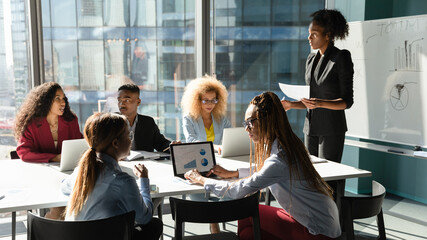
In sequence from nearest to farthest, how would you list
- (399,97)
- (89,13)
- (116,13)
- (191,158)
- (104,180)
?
(104,180) < (191,158) < (399,97) < (89,13) < (116,13)

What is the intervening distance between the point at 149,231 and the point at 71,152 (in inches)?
34.4

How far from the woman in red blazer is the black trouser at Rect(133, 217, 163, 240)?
109 cm

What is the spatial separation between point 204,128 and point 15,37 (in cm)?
195

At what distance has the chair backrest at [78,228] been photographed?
1696mm

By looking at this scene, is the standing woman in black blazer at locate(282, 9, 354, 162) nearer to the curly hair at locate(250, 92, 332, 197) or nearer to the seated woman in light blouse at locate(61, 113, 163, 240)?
the curly hair at locate(250, 92, 332, 197)

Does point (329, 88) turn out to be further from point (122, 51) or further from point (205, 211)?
point (122, 51)

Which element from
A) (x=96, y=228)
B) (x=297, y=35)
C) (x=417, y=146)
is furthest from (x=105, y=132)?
(x=297, y=35)

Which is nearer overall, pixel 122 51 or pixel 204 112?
pixel 204 112

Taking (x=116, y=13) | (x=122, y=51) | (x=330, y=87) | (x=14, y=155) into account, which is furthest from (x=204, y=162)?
(x=116, y=13)

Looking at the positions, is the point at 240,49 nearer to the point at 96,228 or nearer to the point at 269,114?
the point at 269,114

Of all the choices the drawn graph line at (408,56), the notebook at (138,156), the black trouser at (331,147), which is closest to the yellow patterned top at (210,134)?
the notebook at (138,156)

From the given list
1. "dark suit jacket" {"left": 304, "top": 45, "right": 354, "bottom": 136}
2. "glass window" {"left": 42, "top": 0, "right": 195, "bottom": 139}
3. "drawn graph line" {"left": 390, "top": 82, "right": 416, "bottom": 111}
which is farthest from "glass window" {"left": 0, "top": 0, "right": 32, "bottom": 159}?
"drawn graph line" {"left": 390, "top": 82, "right": 416, "bottom": 111}

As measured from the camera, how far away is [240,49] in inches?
190

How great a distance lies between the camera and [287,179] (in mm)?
2088
